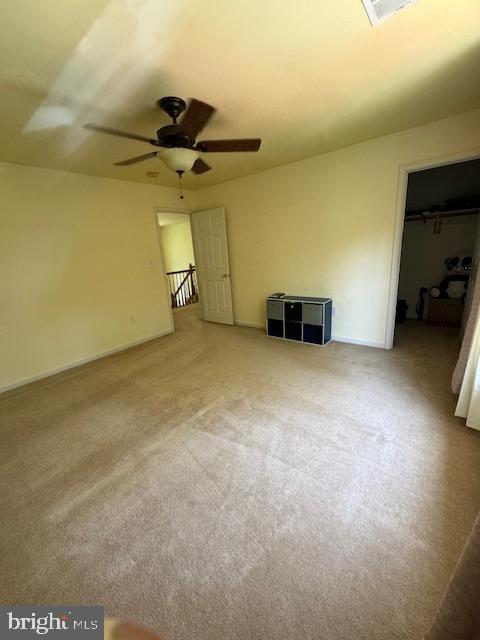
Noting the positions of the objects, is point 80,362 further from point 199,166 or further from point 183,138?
point 183,138

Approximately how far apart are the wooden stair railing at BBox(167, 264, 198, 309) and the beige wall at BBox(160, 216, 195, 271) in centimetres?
123

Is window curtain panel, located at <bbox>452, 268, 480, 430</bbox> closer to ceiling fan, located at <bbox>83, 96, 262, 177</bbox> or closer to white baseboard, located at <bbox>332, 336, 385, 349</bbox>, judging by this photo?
white baseboard, located at <bbox>332, 336, 385, 349</bbox>

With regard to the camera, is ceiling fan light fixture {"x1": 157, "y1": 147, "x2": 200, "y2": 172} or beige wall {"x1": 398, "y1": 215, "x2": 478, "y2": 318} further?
beige wall {"x1": 398, "y1": 215, "x2": 478, "y2": 318}

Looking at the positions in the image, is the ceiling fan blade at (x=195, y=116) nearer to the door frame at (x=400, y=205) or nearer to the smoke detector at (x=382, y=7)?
the smoke detector at (x=382, y=7)

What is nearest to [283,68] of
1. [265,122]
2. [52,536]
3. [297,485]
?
[265,122]

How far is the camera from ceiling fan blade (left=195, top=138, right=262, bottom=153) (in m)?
1.88

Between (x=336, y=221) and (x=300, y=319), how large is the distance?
136 cm

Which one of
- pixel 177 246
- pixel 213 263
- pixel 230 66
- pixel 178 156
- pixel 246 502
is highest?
pixel 230 66

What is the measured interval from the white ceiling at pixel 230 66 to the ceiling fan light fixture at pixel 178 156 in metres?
0.37

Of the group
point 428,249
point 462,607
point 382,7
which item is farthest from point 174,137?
point 428,249

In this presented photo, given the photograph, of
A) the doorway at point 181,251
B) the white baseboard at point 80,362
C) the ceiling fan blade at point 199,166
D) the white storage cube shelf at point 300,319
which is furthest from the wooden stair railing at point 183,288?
the ceiling fan blade at point 199,166

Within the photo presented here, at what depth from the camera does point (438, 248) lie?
13.2 ft

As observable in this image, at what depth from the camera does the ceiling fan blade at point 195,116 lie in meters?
1.58

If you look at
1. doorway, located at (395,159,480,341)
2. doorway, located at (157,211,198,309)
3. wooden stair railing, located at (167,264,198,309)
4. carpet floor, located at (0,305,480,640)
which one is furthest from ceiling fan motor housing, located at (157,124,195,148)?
doorway, located at (157,211,198,309)
